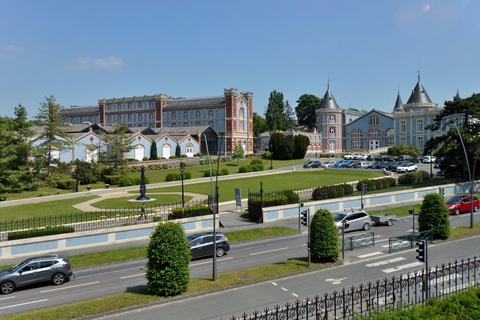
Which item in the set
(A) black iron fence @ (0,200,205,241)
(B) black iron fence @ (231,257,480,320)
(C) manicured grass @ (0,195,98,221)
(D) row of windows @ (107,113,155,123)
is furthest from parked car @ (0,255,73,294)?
(D) row of windows @ (107,113,155,123)

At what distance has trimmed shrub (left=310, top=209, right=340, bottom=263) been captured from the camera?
19.0 metres

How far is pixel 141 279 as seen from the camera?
1875 cm

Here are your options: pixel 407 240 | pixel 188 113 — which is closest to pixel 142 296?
pixel 407 240

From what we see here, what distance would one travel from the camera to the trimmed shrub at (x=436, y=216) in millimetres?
22547

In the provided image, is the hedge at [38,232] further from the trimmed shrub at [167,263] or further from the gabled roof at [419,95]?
the gabled roof at [419,95]

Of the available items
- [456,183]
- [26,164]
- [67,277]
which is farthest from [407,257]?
[26,164]

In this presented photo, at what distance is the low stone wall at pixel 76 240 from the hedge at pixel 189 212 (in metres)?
0.80

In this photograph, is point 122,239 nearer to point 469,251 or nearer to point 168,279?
point 168,279

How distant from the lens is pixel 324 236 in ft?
62.5

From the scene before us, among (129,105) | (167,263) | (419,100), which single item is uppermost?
(129,105)

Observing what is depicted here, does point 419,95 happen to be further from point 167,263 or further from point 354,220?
point 167,263

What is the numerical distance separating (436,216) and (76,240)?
23172 mm

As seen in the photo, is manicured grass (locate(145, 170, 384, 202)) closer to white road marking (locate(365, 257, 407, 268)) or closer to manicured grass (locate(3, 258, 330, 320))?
manicured grass (locate(3, 258, 330, 320))

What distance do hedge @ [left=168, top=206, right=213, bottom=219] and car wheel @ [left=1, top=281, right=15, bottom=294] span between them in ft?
42.5
